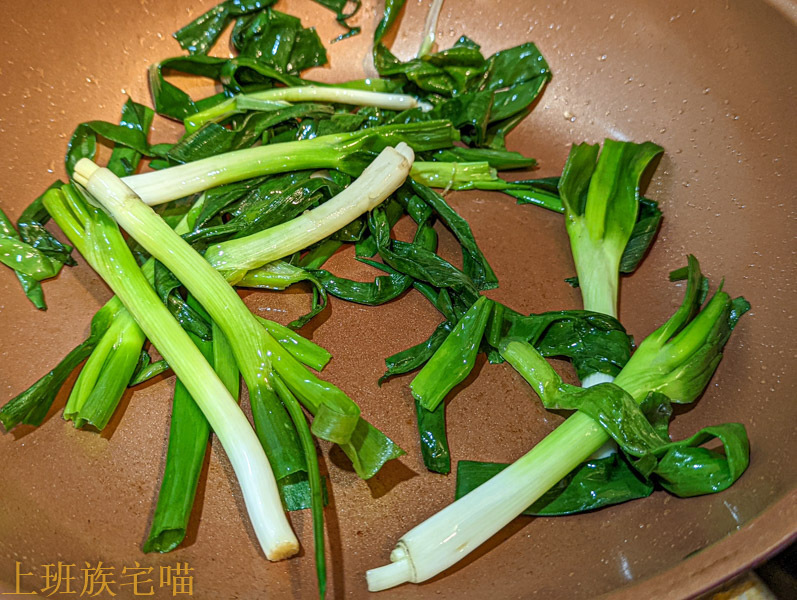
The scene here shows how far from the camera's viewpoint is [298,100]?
2.29m

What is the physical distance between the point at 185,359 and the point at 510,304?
3.44ft

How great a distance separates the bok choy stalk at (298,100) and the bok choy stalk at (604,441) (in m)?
1.22

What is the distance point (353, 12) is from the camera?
2562mm

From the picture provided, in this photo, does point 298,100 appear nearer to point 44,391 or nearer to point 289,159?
point 289,159

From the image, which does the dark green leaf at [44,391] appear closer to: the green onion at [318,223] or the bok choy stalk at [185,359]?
the bok choy stalk at [185,359]

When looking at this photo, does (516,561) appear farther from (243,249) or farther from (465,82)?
(465,82)

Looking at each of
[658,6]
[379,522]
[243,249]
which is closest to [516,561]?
[379,522]

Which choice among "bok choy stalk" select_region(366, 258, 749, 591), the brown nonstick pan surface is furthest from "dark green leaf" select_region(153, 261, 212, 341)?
"bok choy stalk" select_region(366, 258, 749, 591)

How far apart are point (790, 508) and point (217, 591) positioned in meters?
1.30

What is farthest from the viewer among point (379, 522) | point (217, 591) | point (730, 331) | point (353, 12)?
point (353, 12)

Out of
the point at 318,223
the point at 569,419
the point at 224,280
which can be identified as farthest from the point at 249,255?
the point at 569,419

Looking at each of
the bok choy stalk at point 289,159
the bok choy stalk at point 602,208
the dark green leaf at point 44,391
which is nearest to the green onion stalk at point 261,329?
the bok choy stalk at point 289,159

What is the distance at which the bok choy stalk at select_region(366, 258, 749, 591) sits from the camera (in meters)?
1.41

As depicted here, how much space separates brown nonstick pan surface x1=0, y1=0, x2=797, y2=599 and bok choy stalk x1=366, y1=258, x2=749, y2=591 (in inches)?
3.1
